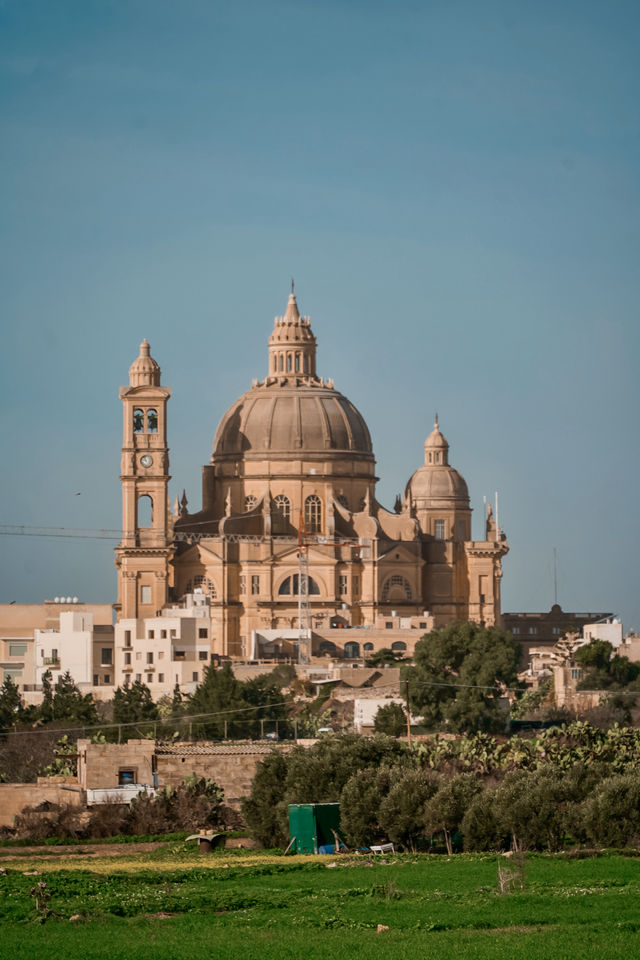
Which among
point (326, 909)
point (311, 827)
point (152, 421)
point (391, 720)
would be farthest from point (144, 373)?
point (326, 909)

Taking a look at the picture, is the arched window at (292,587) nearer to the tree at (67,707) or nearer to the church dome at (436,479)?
the church dome at (436,479)

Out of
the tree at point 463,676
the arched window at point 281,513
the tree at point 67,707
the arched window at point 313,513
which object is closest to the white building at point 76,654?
the tree at point 67,707

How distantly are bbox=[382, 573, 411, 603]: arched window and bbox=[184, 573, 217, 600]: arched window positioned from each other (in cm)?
933

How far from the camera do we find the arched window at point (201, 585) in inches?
4454

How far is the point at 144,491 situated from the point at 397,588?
14.0 meters

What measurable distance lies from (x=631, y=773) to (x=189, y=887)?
1202cm

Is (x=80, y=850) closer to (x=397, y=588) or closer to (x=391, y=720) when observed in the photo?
(x=391, y=720)

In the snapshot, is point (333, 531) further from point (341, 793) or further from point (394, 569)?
point (341, 793)

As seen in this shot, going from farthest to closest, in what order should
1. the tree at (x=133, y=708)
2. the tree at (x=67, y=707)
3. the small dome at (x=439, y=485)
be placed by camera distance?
the small dome at (x=439, y=485)
the tree at (x=133, y=708)
the tree at (x=67, y=707)

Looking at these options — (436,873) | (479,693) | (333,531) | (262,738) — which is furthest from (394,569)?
(436,873)

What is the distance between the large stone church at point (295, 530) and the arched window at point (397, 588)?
0.17 ft

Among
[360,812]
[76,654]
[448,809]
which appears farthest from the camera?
A: [76,654]

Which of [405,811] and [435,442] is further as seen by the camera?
[435,442]

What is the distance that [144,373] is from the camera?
116m
